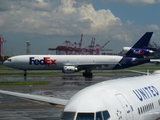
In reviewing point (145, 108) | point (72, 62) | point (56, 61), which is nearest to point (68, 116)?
point (145, 108)

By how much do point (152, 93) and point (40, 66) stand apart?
164 feet

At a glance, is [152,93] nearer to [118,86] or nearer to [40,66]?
[118,86]

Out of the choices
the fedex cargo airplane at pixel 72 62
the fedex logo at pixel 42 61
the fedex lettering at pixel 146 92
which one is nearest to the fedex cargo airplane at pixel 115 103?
the fedex lettering at pixel 146 92

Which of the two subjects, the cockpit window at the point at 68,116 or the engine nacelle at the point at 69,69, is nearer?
the cockpit window at the point at 68,116

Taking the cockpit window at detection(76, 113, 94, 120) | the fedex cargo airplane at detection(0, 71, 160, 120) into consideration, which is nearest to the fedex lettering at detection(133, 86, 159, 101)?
the fedex cargo airplane at detection(0, 71, 160, 120)

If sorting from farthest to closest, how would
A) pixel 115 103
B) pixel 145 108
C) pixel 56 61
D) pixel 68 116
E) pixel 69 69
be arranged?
pixel 56 61, pixel 69 69, pixel 145 108, pixel 115 103, pixel 68 116

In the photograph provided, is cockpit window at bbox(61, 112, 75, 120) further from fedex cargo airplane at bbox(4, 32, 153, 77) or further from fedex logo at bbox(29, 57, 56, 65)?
fedex logo at bbox(29, 57, 56, 65)

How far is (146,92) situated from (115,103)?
430 cm

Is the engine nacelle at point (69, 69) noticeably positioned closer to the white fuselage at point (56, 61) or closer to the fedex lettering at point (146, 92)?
the white fuselage at point (56, 61)

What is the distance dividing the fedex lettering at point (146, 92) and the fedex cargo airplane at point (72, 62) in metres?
47.6

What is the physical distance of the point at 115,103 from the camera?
13.0 m

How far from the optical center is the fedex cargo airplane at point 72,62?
6556cm

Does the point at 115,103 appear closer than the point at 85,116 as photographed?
No

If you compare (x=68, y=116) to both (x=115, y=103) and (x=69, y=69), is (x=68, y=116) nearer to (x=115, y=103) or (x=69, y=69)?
(x=115, y=103)
